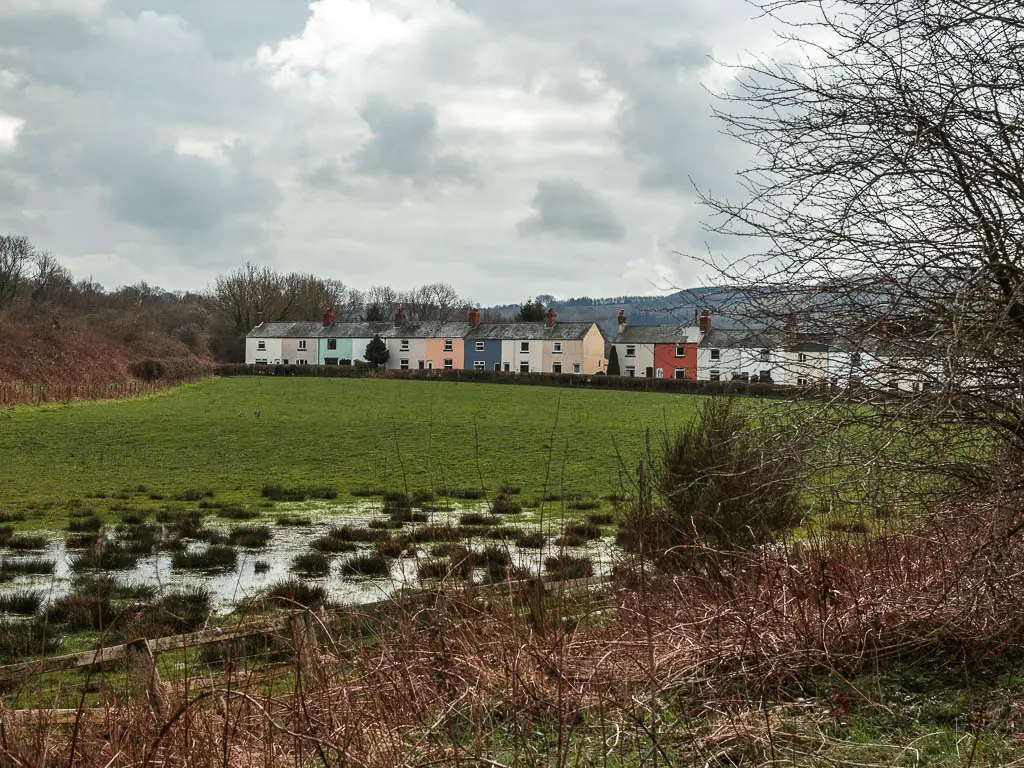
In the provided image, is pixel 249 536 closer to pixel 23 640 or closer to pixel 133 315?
pixel 23 640

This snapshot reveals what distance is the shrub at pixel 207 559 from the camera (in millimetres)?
12297

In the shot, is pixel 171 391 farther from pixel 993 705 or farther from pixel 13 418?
pixel 993 705

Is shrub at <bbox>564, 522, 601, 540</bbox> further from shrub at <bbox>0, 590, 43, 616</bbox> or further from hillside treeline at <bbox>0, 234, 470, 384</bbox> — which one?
hillside treeline at <bbox>0, 234, 470, 384</bbox>

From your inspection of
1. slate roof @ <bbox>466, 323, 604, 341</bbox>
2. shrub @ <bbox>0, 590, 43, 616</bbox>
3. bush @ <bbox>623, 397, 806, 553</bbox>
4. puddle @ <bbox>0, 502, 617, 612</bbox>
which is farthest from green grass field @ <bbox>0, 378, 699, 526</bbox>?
slate roof @ <bbox>466, 323, 604, 341</bbox>

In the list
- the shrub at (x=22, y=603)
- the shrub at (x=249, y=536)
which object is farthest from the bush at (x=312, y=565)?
the shrub at (x=22, y=603)

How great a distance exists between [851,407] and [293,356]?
313 feet

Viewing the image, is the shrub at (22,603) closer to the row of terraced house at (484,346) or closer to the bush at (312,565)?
the bush at (312,565)

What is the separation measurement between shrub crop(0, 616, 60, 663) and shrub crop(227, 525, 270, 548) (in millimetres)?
4501

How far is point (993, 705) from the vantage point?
4.99 meters

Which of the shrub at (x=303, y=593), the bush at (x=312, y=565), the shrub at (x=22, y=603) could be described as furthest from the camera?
the bush at (x=312, y=565)

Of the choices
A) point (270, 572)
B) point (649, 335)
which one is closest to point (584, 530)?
point (270, 572)

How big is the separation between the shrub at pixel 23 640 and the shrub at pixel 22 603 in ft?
2.14

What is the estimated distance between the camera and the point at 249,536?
560 inches

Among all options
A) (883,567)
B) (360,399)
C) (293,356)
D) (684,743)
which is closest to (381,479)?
(883,567)
